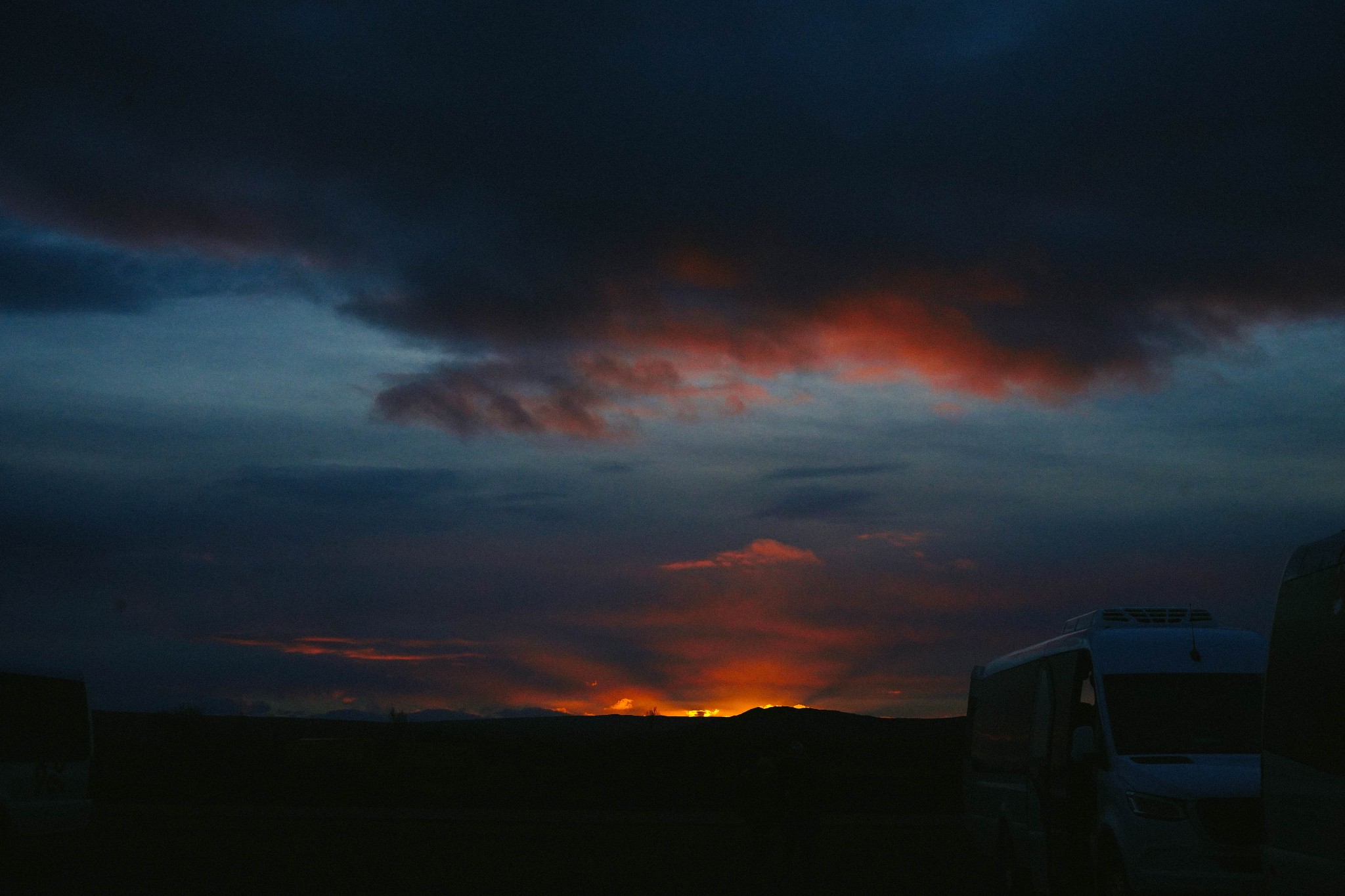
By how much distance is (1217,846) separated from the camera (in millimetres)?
10250

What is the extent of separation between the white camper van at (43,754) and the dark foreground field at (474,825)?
67 centimetres

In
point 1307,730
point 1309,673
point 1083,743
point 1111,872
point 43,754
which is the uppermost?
point 1309,673

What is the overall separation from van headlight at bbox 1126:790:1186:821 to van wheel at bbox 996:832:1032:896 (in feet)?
13.6

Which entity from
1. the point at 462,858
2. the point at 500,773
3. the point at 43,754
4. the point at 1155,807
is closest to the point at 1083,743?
the point at 1155,807

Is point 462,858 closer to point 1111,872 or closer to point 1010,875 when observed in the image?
point 1010,875

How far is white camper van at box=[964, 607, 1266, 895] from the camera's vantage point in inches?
407

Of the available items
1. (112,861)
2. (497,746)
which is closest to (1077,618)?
(112,861)

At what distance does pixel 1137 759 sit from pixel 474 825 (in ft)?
75.7

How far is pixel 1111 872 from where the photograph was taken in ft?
37.0

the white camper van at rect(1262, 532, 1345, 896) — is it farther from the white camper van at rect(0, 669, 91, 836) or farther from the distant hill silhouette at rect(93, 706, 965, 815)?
the white camper van at rect(0, 669, 91, 836)

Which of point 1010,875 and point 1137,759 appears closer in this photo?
point 1137,759

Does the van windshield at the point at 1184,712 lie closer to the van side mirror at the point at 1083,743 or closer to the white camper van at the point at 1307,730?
the van side mirror at the point at 1083,743

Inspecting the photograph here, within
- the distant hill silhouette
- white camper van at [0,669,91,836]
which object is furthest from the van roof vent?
white camper van at [0,669,91,836]

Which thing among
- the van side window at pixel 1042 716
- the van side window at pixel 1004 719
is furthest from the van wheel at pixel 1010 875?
the van side window at pixel 1042 716
